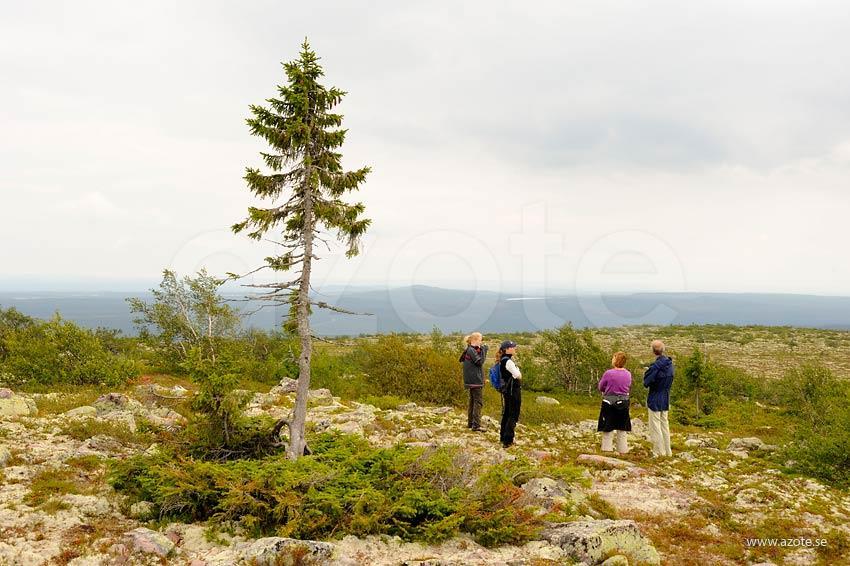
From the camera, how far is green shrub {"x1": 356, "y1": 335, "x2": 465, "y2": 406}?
963 inches

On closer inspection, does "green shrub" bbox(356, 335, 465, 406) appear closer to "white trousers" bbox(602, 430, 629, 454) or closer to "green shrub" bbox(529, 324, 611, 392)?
"white trousers" bbox(602, 430, 629, 454)

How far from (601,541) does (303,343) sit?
632 centimetres

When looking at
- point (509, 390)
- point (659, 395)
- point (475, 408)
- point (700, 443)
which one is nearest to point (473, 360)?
point (509, 390)

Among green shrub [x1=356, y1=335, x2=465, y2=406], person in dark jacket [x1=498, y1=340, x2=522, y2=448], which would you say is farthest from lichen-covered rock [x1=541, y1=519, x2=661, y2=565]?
green shrub [x1=356, y1=335, x2=465, y2=406]

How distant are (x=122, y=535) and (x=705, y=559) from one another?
8.75 meters

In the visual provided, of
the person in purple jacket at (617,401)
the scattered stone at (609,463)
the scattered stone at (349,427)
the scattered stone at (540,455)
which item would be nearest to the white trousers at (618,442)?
the person in purple jacket at (617,401)

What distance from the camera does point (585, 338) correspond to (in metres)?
35.6

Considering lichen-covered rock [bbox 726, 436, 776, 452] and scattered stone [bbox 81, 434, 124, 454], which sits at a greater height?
scattered stone [bbox 81, 434, 124, 454]

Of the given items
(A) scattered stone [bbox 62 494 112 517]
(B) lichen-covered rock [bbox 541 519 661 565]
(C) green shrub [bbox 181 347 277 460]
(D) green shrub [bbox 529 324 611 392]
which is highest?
(C) green shrub [bbox 181 347 277 460]

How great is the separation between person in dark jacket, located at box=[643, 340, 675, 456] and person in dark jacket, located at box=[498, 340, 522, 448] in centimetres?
345

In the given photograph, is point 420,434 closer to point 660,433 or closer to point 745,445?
point 660,433

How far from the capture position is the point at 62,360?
1883cm

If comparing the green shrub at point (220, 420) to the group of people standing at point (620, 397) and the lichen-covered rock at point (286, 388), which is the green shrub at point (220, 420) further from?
the lichen-covered rock at point (286, 388)

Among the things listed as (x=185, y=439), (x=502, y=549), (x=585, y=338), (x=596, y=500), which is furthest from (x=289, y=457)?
(x=585, y=338)
